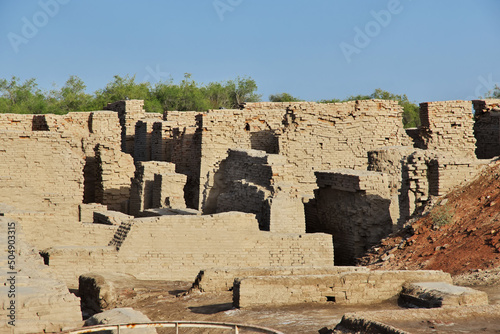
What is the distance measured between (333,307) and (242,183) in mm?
7058

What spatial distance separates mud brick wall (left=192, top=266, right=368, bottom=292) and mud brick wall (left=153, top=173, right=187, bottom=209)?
757cm

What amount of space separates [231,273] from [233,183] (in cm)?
624

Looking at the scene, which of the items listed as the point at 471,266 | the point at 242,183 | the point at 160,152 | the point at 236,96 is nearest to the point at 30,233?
the point at 242,183

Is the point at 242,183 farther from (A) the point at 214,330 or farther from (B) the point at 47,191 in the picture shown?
(A) the point at 214,330

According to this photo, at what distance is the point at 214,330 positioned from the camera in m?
8.38

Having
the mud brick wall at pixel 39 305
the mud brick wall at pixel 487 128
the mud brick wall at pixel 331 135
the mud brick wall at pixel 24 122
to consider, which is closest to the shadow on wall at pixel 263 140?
the mud brick wall at pixel 331 135

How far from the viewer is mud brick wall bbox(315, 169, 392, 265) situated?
14.5 meters

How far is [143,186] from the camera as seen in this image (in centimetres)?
1847

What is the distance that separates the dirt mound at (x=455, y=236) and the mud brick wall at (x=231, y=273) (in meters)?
2.48

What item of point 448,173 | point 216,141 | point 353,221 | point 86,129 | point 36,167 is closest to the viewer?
point 448,173

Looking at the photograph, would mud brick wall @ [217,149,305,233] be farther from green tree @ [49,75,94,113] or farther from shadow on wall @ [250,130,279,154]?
green tree @ [49,75,94,113]

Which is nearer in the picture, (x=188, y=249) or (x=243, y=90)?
(x=188, y=249)

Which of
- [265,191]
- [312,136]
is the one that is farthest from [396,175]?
[265,191]

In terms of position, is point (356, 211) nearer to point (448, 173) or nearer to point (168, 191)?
point (448, 173)
